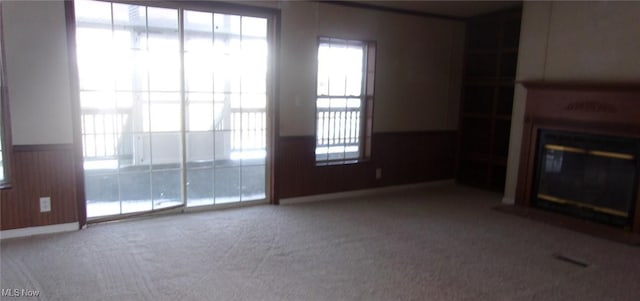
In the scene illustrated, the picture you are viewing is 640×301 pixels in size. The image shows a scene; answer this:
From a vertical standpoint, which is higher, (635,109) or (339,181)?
(635,109)

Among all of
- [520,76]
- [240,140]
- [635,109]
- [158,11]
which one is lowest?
[240,140]

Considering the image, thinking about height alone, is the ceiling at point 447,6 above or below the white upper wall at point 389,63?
above

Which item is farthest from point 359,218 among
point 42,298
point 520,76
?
point 42,298

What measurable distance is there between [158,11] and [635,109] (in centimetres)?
425

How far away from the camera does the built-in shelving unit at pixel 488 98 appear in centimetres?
518

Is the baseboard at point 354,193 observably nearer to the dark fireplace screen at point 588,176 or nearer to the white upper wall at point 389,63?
the white upper wall at point 389,63

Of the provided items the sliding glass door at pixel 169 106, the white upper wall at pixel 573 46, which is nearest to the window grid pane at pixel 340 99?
the sliding glass door at pixel 169 106

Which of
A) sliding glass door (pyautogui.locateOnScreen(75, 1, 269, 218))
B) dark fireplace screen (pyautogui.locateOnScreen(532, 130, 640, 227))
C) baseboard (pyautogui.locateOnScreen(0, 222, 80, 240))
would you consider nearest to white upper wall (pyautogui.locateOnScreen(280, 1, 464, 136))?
sliding glass door (pyautogui.locateOnScreen(75, 1, 269, 218))

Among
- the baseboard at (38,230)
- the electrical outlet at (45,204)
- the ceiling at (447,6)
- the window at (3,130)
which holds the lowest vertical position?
the baseboard at (38,230)

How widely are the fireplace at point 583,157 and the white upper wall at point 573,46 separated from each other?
14cm

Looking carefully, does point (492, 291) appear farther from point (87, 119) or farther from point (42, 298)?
point (87, 119)

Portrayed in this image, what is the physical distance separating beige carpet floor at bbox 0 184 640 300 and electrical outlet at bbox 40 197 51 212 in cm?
23

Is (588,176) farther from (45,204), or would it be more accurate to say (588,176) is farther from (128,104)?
(45,204)

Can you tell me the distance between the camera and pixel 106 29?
142 inches
